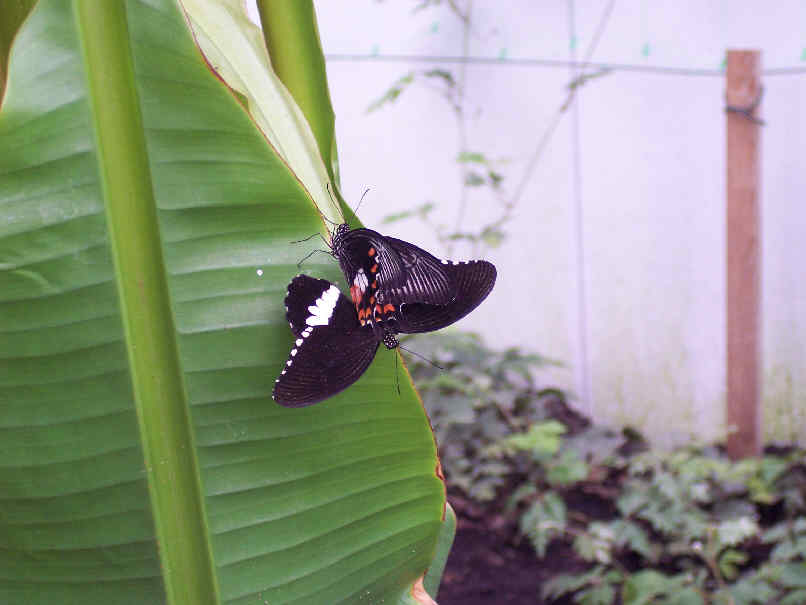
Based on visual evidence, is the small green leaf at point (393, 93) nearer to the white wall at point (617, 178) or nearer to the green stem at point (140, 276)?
the white wall at point (617, 178)

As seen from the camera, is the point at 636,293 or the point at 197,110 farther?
the point at 636,293

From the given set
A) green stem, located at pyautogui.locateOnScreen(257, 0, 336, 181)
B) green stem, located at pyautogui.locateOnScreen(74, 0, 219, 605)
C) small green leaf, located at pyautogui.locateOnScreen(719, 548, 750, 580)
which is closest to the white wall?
small green leaf, located at pyautogui.locateOnScreen(719, 548, 750, 580)

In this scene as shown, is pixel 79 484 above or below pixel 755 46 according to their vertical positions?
below

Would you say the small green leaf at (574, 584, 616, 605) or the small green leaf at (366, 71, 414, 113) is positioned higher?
the small green leaf at (366, 71, 414, 113)

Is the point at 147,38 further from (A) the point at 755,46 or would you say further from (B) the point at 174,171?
(A) the point at 755,46

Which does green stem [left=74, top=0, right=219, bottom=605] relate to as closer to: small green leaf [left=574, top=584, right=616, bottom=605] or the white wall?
small green leaf [left=574, top=584, right=616, bottom=605]

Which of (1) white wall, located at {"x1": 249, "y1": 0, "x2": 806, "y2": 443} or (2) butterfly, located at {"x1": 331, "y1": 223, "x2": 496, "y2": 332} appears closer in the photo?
(2) butterfly, located at {"x1": 331, "y1": 223, "x2": 496, "y2": 332}

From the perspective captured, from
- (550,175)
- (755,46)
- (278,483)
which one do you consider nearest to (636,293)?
(550,175)
